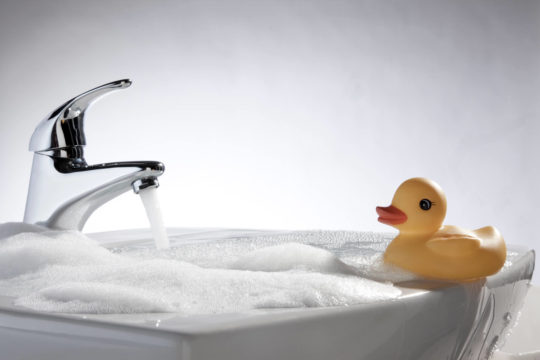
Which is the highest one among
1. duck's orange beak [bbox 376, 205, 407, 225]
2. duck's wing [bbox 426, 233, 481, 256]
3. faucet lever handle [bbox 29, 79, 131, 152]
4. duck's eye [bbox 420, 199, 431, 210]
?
faucet lever handle [bbox 29, 79, 131, 152]

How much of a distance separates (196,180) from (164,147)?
0.16 m

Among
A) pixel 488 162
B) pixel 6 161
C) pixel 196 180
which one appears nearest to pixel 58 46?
pixel 6 161

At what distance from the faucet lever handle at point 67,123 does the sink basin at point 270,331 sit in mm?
275

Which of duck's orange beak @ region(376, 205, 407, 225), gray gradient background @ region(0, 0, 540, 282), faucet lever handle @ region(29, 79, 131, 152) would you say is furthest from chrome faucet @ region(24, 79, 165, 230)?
gray gradient background @ region(0, 0, 540, 282)

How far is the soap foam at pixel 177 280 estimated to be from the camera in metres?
0.33

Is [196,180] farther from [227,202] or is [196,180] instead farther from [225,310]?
[225,310]

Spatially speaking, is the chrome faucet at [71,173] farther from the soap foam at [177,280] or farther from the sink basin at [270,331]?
the sink basin at [270,331]

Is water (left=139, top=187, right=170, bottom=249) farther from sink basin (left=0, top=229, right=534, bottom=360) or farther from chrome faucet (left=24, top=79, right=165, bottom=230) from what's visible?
sink basin (left=0, top=229, right=534, bottom=360)

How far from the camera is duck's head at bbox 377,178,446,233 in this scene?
0.46 m

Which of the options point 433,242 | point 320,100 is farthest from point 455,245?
point 320,100

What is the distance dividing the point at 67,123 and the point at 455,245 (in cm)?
39

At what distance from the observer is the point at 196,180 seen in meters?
2.11

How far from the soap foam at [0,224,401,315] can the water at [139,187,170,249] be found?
3 cm

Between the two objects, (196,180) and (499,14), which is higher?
(499,14)
